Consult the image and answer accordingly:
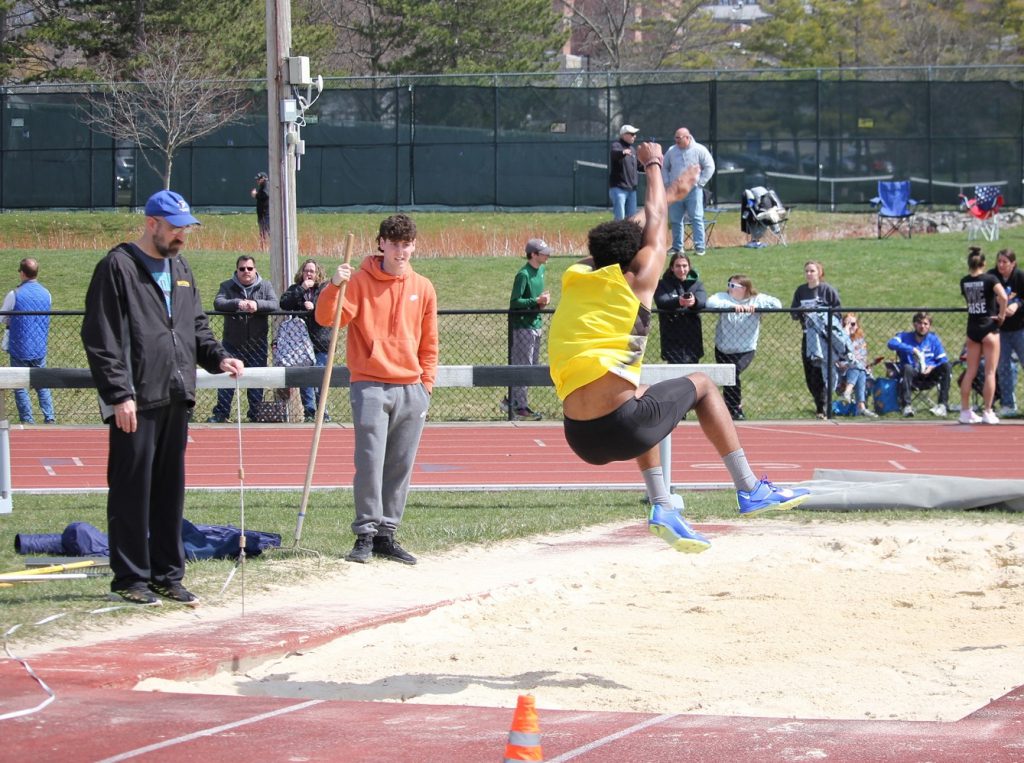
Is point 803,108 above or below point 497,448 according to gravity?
above

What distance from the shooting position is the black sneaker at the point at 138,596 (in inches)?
309

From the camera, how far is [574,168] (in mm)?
34625

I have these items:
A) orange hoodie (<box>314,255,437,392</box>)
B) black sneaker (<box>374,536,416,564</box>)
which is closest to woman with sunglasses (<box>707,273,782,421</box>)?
orange hoodie (<box>314,255,437,392</box>)

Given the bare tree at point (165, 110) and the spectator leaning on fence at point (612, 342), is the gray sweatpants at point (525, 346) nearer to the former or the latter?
the spectator leaning on fence at point (612, 342)

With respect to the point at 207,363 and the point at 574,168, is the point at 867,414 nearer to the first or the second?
the point at 207,363

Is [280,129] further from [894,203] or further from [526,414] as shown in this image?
[894,203]

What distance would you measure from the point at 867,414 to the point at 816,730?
1390 centimetres

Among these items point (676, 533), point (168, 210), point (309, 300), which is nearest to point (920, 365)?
point (309, 300)

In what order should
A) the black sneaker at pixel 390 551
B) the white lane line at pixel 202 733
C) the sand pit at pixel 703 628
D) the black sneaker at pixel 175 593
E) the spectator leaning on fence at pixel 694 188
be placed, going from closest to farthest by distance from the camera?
the white lane line at pixel 202 733 → the sand pit at pixel 703 628 → the black sneaker at pixel 175 593 → the black sneaker at pixel 390 551 → the spectator leaning on fence at pixel 694 188

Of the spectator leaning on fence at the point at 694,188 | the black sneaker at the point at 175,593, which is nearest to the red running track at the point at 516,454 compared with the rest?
the black sneaker at the point at 175,593

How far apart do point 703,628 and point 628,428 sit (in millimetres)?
1574

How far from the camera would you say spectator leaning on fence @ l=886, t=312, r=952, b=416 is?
19078 mm

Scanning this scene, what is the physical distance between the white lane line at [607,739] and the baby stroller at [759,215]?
2415 centimetres

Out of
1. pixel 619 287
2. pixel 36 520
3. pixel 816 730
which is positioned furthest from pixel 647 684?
pixel 36 520
